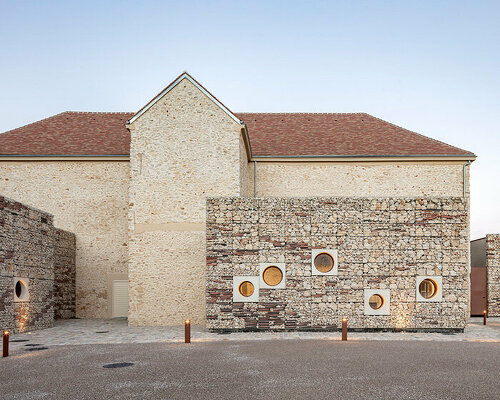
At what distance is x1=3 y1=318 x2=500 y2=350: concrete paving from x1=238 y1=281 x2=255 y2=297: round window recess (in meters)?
1.39

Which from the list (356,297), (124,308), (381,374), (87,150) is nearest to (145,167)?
(87,150)

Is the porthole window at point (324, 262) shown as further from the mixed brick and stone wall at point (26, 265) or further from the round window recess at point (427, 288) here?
the mixed brick and stone wall at point (26, 265)

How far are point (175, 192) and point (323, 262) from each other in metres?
6.81

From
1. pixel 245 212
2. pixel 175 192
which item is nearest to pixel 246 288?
pixel 245 212

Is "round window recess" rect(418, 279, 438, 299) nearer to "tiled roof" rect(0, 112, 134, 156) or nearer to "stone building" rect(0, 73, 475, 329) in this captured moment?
"stone building" rect(0, 73, 475, 329)

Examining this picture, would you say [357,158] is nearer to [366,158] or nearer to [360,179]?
[366,158]

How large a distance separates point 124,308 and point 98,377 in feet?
42.8

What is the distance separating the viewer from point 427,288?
16.6m

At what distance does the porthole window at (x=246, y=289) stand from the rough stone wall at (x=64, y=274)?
29.6 ft

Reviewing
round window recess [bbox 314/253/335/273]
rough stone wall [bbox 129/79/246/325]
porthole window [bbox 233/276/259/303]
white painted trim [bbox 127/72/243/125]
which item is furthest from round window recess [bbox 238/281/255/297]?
white painted trim [bbox 127/72/243/125]

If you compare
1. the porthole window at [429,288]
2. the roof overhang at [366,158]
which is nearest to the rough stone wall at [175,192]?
the roof overhang at [366,158]

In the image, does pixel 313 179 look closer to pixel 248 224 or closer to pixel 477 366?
pixel 248 224

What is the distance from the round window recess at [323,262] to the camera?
16500mm

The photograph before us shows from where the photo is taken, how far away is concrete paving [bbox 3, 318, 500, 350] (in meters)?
14.5
